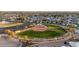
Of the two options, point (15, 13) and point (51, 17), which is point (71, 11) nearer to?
point (51, 17)
